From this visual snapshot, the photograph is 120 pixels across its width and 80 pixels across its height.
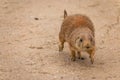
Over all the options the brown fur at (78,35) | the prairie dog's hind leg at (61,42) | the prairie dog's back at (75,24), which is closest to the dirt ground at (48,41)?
the prairie dog's hind leg at (61,42)

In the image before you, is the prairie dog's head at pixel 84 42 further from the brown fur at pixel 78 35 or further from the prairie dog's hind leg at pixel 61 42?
the prairie dog's hind leg at pixel 61 42

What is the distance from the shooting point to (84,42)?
6977 mm

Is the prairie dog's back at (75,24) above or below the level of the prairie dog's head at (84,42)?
above

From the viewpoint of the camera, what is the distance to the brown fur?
7.05 meters

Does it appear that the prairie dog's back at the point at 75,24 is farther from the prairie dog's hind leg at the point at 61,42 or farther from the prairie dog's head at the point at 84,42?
the prairie dog's head at the point at 84,42

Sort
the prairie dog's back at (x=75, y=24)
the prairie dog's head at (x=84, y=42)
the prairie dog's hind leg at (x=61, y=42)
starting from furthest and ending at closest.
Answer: the prairie dog's hind leg at (x=61, y=42), the prairie dog's back at (x=75, y=24), the prairie dog's head at (x=84, y=42)

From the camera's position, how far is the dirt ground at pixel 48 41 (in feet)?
23.1

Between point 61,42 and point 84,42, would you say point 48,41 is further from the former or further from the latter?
point 84,42

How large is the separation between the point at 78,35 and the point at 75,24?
0.46 metres

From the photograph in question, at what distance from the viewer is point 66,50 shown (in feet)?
27.1

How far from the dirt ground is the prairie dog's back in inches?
19.2

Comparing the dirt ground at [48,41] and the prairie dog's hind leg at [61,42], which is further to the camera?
the prairie dog's hind leg at [61,42]

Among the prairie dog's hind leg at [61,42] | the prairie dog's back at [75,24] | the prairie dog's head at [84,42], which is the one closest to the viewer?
the prairie dog's head at [84,42]

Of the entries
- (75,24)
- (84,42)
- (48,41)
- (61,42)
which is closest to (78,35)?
(84,42)
